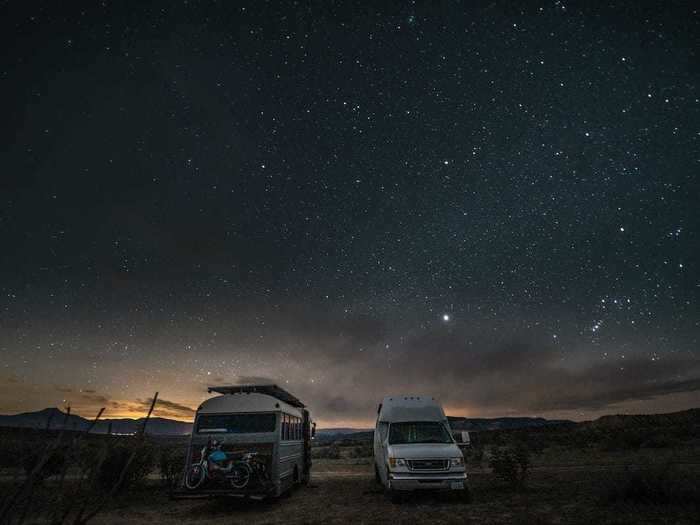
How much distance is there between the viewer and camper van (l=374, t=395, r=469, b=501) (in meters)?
12.6

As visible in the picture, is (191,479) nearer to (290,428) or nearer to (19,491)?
(290,428)

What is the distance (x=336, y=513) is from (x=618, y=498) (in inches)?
288

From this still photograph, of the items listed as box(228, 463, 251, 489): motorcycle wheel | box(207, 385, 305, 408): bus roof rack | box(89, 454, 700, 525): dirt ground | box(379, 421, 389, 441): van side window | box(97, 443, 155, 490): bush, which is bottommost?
box(89, 454, 700, 525): dirt ground

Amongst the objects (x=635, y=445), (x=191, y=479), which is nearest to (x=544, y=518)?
(x=191, y=479)

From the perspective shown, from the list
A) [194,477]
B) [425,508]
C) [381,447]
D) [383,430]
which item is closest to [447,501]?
[425,508]

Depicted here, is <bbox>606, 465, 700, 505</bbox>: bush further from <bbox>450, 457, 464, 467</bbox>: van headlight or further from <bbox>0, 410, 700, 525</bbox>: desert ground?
<bbox>450, 457, 464, 467</bbox>: van headlight

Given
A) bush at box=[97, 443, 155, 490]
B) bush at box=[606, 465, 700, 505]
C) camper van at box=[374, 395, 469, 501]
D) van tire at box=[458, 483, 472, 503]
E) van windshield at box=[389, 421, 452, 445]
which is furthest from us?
bush at box=[97, 443, 155, 490]

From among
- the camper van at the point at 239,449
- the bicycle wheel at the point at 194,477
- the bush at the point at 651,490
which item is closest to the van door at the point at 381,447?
the camper van at the point at 239,449

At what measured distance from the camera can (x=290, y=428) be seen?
49.9 ft

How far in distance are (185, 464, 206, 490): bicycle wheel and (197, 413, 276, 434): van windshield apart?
3.33 ft

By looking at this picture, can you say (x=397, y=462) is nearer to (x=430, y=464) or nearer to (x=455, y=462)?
(x=430, y=464)

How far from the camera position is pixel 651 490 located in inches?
442

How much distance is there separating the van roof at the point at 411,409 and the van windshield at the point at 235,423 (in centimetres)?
391

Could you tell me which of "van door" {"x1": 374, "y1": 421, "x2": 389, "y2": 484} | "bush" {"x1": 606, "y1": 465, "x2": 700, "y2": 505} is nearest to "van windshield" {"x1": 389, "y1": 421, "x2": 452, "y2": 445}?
"van door" {"x1": 374, "y1": 421, "x2": 389, "y2": 484}
